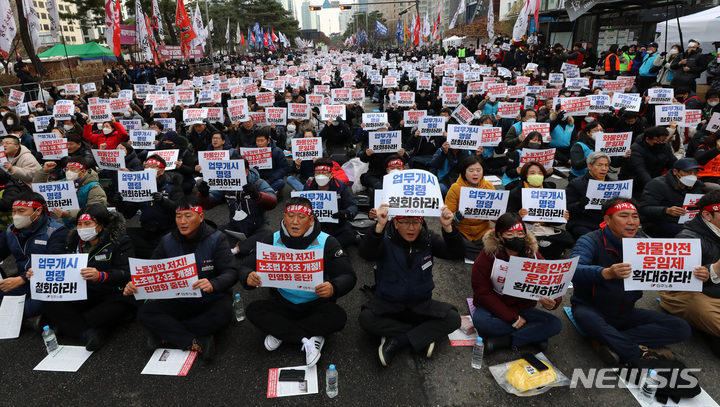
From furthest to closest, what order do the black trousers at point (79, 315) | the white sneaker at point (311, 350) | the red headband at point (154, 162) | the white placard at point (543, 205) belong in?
the red headband at point (154, 162) → the white placard at point (543, 205) → the black trousers at point (79, 315) → the white sneaker at point (311, 350)

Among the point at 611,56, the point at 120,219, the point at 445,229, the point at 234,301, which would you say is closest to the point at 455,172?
the point at 445,229

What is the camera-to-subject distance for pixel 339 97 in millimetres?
13555

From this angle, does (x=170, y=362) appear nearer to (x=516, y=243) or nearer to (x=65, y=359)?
(x=65, y=359)

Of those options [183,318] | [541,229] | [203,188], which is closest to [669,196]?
[541,229]

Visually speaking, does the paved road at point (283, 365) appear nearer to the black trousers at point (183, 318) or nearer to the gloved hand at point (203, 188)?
the black trousers at point (183, 318)

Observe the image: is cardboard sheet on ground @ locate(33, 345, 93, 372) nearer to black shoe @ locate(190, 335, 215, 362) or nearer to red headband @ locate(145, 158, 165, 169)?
black shoe @ locate(190, 335, 215, 362)

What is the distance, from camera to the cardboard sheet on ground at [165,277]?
399 cm

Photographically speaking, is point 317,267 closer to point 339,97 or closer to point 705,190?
point 705,190

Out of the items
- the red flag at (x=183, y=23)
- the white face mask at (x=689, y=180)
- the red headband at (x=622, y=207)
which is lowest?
the white face mask at (x=689, y=180)

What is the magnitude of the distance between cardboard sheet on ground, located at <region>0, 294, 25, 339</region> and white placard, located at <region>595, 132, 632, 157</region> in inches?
363

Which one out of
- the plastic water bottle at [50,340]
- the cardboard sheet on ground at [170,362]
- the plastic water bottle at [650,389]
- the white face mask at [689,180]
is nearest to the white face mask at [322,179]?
the cardboard sheet on ground at [170,362]

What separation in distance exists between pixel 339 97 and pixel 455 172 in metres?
6.54

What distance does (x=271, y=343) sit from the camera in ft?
14.2

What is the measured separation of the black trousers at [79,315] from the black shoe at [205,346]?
1.08 meters
